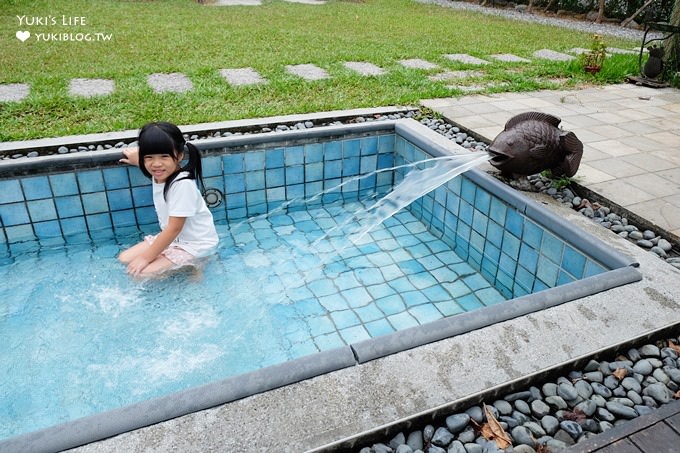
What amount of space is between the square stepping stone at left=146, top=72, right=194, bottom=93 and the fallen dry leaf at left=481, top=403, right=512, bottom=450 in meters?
4.55

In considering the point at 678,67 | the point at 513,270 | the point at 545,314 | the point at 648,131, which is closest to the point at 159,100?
the point at 513,270

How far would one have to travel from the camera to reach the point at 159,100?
4875 millimetres

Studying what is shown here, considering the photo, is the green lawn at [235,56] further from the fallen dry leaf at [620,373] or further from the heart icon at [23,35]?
the fallen dry leaf at [620,373]

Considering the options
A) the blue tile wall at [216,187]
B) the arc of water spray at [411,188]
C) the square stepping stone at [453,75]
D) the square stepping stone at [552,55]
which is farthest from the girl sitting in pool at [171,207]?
the square stepping stone at [552,55]

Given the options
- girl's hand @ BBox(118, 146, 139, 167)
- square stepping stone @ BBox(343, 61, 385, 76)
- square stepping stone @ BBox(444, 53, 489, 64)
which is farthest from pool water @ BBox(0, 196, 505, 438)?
square stepping stone @ BBox(444, 53, 489, 64)

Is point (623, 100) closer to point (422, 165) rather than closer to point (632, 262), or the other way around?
point (422, 165)

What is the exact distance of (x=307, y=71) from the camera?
6.25 m

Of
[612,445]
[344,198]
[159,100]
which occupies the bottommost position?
[344,198]

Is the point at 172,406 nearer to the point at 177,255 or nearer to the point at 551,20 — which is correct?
the point at 177,255

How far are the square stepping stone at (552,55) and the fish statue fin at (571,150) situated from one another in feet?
15.4

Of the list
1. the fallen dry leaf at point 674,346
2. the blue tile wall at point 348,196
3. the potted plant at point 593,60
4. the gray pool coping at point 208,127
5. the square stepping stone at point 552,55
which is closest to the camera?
Answer: the fallen dry leaf at point 674,346

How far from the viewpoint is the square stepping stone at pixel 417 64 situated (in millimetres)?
6645

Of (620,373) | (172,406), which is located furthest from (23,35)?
(620,373)

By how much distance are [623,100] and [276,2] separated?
979 centimetres
